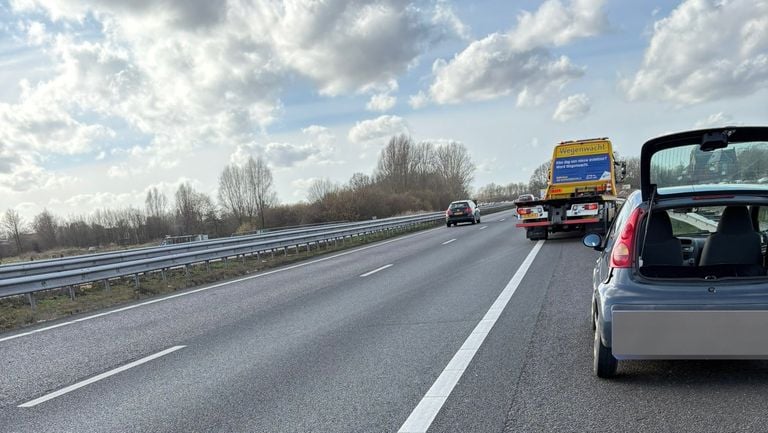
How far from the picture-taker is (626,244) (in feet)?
14.1

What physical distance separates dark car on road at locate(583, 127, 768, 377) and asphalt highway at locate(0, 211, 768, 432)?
401mm

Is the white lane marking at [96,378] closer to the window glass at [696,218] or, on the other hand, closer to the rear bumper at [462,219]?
the window glass at [696,218]

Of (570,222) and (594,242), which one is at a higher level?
(594,242)

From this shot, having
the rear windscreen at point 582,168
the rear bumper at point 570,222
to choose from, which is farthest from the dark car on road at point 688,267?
the rear windscreen at point 582,168

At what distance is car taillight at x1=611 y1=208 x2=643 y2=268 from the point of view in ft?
13.9

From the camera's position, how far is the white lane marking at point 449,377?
373cm

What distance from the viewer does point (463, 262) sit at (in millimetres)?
13703

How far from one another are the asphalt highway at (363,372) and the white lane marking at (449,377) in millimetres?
28

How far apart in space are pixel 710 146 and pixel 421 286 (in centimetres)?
638

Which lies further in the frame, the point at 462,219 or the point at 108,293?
the point at 462,219

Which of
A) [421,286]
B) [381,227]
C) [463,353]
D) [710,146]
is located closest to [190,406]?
[463,353]

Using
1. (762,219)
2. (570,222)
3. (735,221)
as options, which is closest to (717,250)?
(735,221)

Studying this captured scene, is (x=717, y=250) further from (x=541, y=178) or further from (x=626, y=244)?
(x=541, y=178)

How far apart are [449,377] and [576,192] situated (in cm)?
1556
